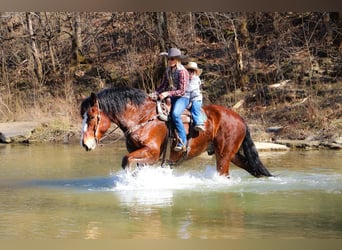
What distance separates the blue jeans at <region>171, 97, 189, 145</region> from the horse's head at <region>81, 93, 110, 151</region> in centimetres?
59

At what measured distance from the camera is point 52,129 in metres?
9.69

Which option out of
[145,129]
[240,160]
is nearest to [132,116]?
[145,129]

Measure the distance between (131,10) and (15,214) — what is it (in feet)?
9.43

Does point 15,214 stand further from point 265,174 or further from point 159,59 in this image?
point 159,59

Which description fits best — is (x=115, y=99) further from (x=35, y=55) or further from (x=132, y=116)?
(x=35, y=55)

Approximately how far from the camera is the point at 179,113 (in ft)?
20.6

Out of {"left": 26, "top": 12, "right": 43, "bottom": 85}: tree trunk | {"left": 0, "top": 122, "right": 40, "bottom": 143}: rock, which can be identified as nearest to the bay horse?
{"left": 26, "top": 12, "right": 43, "bottom": 85}: tree trunk

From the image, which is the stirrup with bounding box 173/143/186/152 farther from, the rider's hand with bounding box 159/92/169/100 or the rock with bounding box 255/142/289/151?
the rock with bounding box 255/142/289/151

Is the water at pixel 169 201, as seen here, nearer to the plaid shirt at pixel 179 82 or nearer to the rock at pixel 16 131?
the plaid shirt at pixel 179 82

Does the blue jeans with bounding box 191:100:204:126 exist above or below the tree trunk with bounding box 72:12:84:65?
below

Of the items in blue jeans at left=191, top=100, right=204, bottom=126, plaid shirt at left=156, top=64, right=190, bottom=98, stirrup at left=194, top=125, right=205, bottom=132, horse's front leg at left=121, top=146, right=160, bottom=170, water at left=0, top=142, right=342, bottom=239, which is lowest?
water at left=0, top=142, right=342, bottom=239

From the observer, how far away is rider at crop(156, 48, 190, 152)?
6254 mm

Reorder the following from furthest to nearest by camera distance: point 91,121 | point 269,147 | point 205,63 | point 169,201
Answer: point 205,63 → point 269,147 → point 91,121 → point 169,201

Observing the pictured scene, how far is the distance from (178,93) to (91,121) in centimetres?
73
